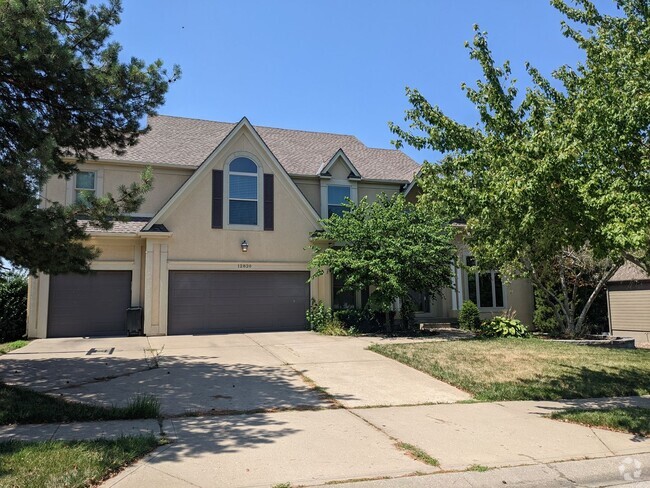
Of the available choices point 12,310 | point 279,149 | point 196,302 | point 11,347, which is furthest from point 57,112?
point 279,149

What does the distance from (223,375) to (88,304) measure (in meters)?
8.94

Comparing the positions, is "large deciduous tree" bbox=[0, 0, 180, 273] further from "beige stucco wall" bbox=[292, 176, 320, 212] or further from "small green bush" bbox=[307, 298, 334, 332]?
"beige stucco wall" bbox=[292, 176, 320, 212]

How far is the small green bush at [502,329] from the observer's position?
57.2 feet

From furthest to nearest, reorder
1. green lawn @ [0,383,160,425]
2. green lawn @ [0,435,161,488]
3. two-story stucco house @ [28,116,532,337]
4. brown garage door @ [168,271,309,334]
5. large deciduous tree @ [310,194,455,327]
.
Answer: brown garage door @ [168,271,309,334] → two-story stucco house @ [28,116,532,337] → large deciduous tree @ [310,194,455,327] → green lawn @ [0,383,160,425] → green lawn @ [0,435,161,488]

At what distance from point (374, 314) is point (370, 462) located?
42.5 feet

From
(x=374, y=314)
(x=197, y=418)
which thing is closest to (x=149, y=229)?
(x=374, y=314)

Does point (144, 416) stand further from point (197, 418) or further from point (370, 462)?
point (370, 462)

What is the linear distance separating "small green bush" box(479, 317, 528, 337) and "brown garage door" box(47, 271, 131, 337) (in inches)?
487

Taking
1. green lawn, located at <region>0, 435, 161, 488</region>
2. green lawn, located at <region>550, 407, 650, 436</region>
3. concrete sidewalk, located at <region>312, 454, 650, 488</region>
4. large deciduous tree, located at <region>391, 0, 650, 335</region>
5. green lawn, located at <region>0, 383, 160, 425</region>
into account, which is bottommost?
concrete sidewalk, located at <region>312, 454, 650, 488</region>

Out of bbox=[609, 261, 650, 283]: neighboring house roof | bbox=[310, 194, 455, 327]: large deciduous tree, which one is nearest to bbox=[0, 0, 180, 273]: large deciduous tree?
bbox=[310, 194, 455, 327]: large deciduous tree

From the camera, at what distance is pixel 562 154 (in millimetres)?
7062

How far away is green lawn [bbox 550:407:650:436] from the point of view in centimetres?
717

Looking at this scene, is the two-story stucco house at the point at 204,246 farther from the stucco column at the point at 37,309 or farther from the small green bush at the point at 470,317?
the small green bush at the point at 470,317

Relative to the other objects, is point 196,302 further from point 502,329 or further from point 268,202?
point 502,329
